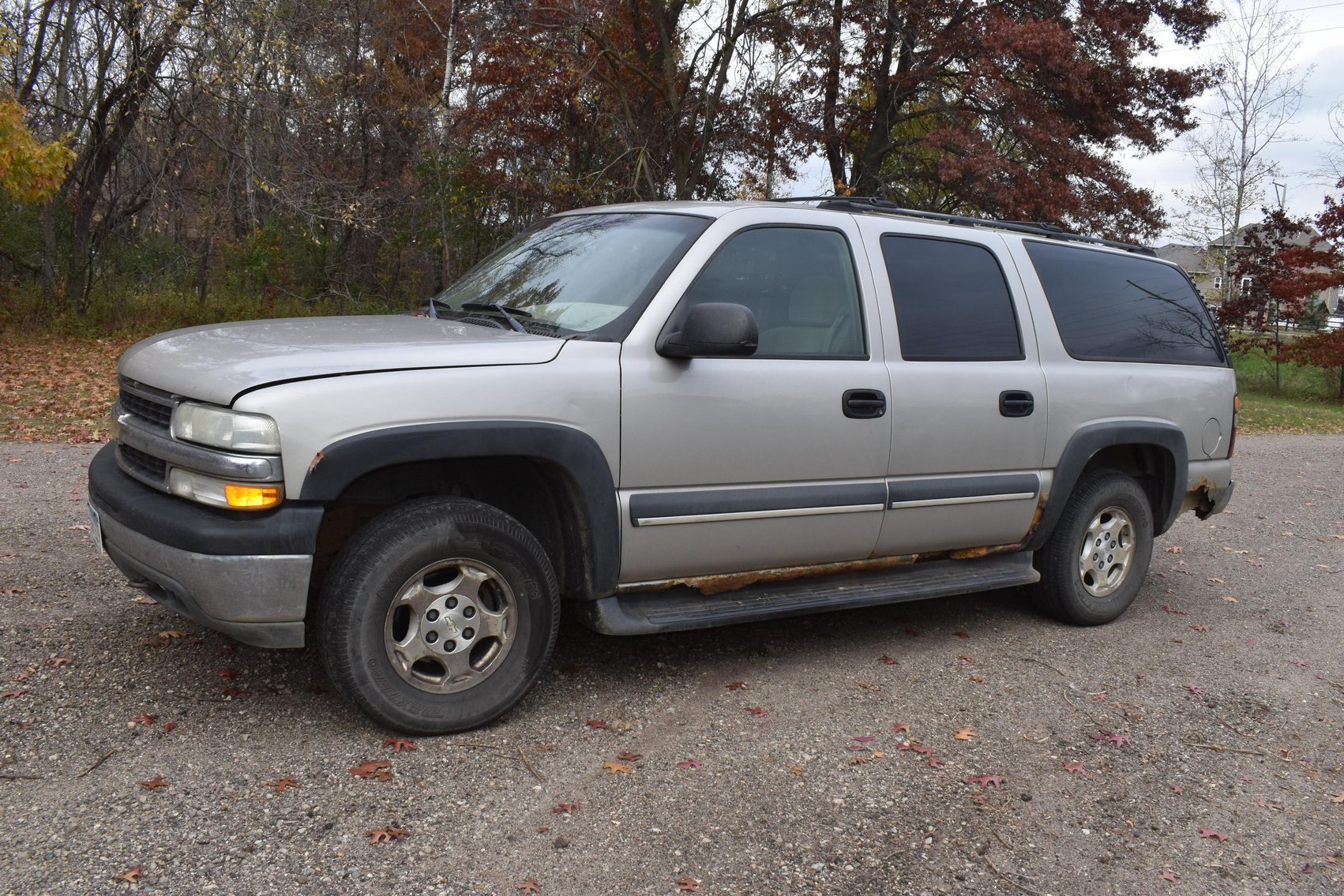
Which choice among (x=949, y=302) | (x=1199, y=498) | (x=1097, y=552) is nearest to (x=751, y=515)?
(x=949, y=302)

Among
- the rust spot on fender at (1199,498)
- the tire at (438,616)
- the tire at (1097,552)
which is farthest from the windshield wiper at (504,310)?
the rust spot on fender at (1199,498)

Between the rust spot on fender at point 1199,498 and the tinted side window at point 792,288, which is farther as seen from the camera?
the rust spot on fender at point 1199,498

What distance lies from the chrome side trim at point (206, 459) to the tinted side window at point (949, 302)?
261 centimetres

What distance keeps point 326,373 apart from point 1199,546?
6.76m

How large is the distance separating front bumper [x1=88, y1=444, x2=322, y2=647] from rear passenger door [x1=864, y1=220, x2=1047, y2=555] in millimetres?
2410

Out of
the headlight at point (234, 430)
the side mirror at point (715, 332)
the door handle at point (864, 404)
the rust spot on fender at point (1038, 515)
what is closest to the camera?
the headlight at point (234, 430)

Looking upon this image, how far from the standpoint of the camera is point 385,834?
10.3 feet

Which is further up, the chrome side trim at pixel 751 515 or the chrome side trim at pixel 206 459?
the chrome side trim at pixel 206 459

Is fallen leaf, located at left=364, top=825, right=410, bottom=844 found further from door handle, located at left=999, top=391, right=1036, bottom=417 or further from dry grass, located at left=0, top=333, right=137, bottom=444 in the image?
dry grass, located at left=0, top=333, right=137, bottom=444

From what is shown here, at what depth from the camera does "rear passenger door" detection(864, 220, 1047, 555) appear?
470cm

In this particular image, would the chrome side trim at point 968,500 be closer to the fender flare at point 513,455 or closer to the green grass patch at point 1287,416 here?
the fender flare at point 513,455

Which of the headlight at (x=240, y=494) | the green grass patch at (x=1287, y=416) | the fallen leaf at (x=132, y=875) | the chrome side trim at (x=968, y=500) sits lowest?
the fallen leaf at (x=132, y=875)

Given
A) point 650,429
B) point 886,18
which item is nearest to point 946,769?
point 650,429

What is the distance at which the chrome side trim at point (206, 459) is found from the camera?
3.34 meters
